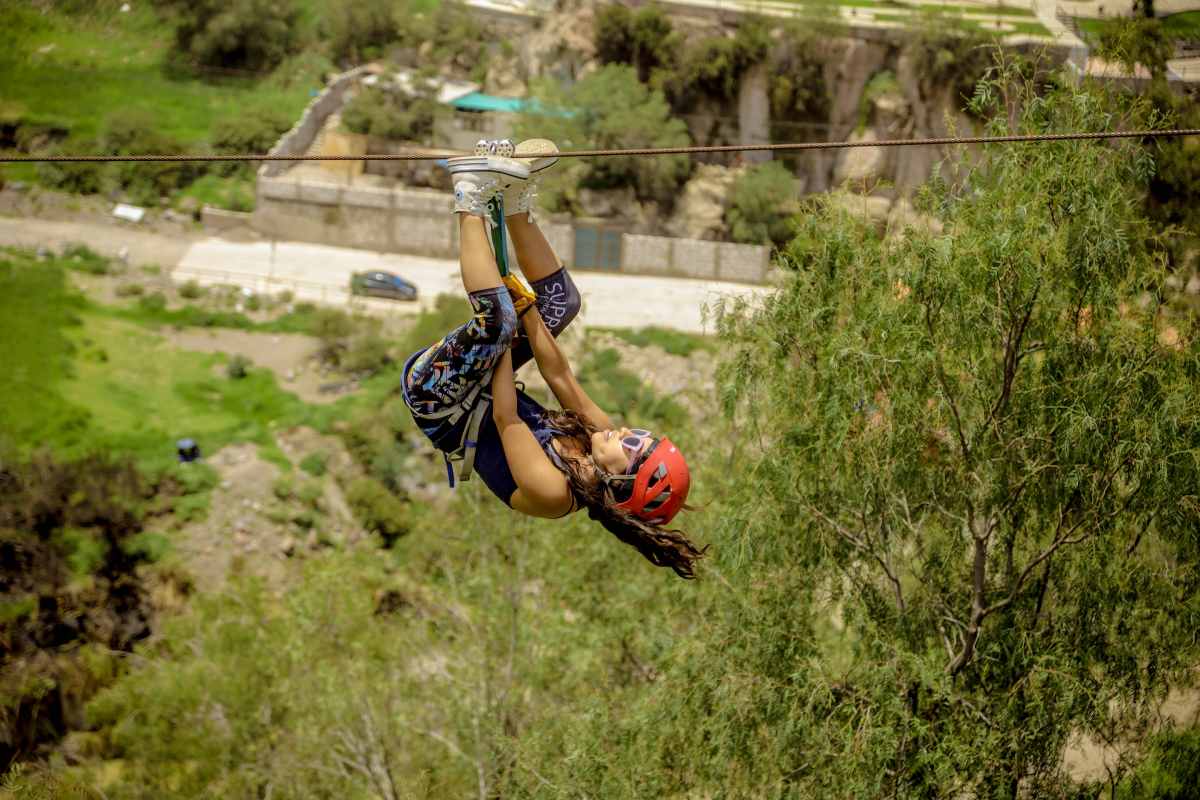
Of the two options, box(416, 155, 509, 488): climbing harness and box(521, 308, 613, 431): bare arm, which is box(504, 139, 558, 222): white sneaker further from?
box(521, 308, 613, 431): bare arm

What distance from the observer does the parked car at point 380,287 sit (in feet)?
122

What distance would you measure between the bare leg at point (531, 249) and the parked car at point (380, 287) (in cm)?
3155

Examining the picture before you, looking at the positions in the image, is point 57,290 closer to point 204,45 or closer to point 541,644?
point 204,45

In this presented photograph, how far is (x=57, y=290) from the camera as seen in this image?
113 feet

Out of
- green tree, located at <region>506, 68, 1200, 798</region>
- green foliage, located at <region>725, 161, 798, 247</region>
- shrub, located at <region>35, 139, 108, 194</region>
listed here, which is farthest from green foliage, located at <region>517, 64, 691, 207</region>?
green tree, located at <region>506, 68, 1200, 798</region>

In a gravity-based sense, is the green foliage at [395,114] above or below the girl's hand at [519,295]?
below

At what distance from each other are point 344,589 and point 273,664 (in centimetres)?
151

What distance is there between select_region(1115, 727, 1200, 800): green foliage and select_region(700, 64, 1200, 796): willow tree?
0.25m

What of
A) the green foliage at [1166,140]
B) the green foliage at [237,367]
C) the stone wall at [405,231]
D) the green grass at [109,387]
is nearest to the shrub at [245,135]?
the stone wall at [405,231]

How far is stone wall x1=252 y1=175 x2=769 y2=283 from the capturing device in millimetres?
39812

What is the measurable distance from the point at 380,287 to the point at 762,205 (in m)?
12.3

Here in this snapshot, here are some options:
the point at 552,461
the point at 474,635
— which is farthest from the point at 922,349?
the point at 474,635

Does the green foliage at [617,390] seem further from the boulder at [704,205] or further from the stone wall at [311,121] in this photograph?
the stone wall at [311,121]

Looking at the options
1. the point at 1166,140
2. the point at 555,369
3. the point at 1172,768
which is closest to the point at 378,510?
the point at 1166,140
